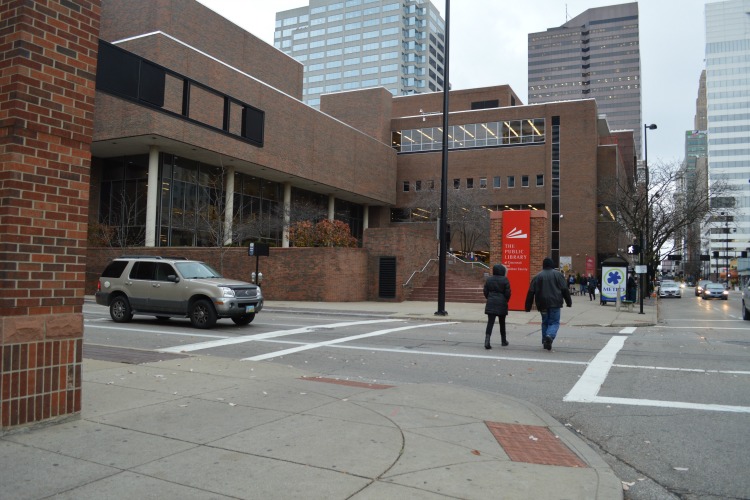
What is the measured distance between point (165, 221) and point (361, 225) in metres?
27.8

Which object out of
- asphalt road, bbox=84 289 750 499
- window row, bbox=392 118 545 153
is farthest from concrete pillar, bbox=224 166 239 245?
window row, bbox=392 118 545 153

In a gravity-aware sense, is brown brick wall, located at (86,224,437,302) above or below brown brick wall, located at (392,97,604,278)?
below

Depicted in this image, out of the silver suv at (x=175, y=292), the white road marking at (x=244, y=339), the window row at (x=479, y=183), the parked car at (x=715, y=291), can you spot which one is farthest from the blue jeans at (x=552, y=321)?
the window row at (x=479, y=183)

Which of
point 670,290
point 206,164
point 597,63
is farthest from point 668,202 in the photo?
point 597,63

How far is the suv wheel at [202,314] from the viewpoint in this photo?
14.1m

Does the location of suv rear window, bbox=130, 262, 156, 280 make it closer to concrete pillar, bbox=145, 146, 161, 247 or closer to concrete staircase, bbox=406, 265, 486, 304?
concrete staircase, bbox=406, 265, 486, 304

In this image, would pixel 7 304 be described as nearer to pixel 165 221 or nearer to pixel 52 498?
pixel 52 498

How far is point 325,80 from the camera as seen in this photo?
130875 millimetres

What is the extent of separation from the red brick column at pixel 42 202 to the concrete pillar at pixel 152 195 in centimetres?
3097

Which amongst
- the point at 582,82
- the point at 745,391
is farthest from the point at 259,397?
the point at 582,82

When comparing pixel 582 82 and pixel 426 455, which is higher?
pixel 582 82

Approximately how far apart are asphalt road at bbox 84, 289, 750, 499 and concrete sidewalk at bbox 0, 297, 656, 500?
701 mm

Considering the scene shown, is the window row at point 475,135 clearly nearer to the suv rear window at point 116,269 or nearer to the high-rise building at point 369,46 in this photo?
the suv rear window at point 116,269

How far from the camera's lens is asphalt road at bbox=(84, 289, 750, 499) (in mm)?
4945
